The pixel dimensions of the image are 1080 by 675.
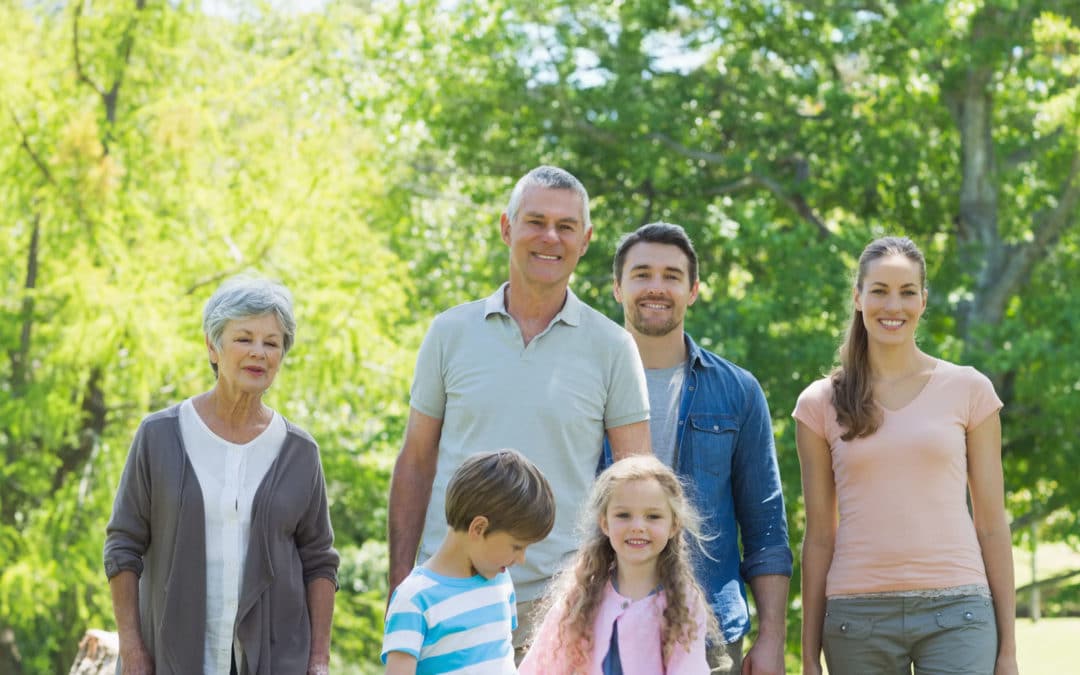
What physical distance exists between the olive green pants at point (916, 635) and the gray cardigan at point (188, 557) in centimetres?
147

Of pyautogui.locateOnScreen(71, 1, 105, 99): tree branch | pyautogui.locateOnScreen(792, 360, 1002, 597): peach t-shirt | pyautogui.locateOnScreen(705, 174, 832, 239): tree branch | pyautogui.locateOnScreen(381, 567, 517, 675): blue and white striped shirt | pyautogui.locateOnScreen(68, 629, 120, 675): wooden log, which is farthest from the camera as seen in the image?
pyautogui.locateOnScreen(71, 1, 105, 99): tree branch

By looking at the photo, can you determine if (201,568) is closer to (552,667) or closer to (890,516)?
(552,667)

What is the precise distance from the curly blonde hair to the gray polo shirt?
79mm

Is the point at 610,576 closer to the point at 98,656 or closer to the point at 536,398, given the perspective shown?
the point at 536,398

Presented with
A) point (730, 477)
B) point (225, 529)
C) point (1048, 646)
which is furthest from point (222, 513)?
point (1048, 646)

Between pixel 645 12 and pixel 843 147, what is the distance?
2310mm

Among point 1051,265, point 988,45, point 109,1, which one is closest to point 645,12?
point 988,45

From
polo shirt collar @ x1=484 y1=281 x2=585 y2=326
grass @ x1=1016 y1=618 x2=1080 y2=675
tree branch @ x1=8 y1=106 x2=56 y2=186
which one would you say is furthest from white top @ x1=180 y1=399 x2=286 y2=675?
grass @ x1=1016 y1=618 x2=1080 y2=675

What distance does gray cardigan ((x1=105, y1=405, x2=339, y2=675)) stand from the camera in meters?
3.20

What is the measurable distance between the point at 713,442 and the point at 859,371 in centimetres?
50

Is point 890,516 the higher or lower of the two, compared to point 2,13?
lower

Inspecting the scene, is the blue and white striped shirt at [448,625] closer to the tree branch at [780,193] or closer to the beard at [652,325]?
the beard at [652,325]

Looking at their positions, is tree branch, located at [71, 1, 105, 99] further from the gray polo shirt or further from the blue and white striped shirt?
the blue and white striped shirt

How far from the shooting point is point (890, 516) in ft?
12.2
